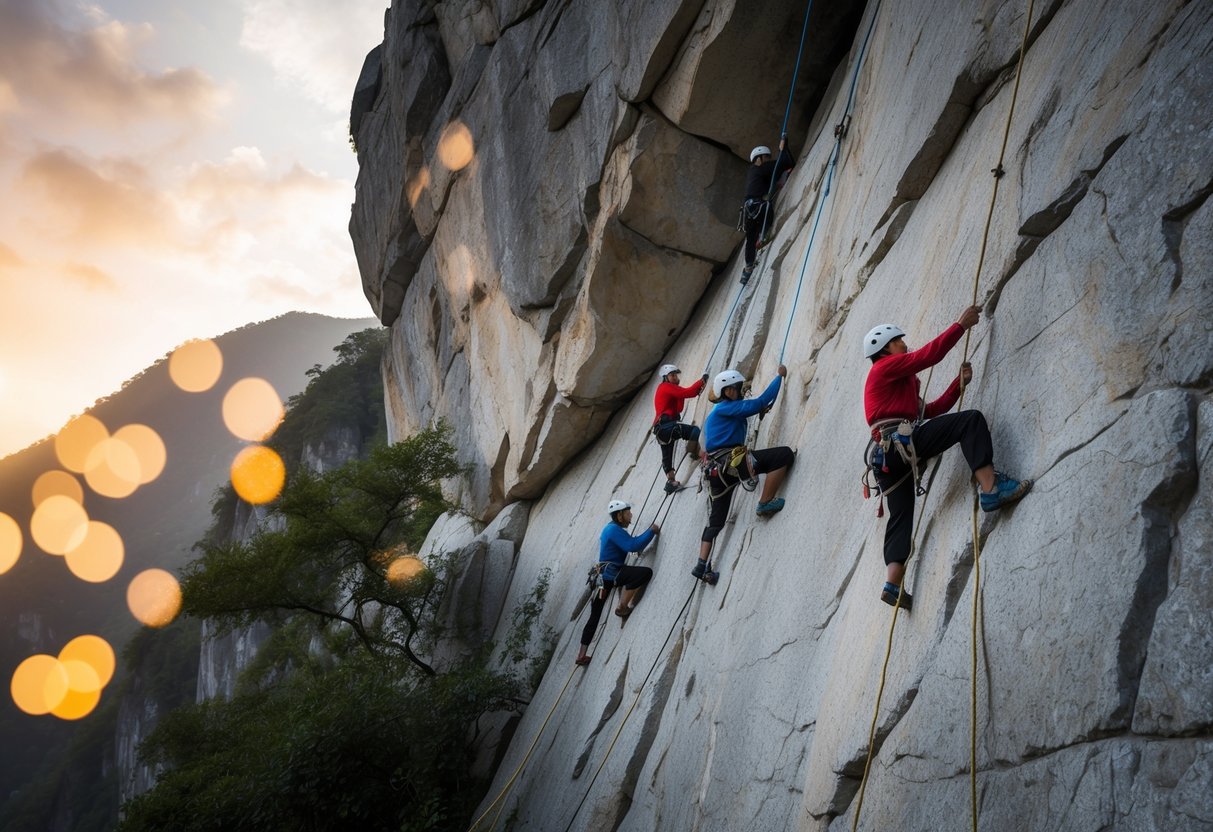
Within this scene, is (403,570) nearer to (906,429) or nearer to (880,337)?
(880,337)

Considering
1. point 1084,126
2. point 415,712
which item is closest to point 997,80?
point 1084,126

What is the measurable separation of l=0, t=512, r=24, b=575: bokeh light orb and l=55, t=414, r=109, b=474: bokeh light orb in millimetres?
10369

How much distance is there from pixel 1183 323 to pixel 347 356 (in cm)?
4977

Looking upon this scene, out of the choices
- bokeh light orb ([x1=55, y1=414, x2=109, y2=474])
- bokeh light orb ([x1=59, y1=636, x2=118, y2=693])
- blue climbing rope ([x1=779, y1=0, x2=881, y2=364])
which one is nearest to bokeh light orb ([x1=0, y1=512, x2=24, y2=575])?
bokeh light orb ([x1=55, y1=414, x2=109, y2=474])

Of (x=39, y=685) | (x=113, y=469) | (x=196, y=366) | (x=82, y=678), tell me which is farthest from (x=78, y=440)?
(x=82, y=678)

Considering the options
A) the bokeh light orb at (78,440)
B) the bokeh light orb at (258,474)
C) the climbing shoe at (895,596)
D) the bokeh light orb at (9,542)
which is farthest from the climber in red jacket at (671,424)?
the bokeh light orb at (78,440)

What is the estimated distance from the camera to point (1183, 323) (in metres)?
3.02

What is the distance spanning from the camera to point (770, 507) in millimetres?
6754

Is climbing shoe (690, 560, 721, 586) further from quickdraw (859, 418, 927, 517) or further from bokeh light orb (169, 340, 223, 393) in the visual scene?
bokeh light orb (169, 340, 223, 393)

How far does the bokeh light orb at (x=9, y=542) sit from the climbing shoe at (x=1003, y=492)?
369ft

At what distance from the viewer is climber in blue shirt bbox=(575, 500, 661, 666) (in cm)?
910

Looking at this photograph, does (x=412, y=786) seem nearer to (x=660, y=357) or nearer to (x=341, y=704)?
(x=341, y=704)

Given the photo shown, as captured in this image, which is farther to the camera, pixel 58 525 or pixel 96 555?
pixel 96 555

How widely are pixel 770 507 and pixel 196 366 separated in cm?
12921
